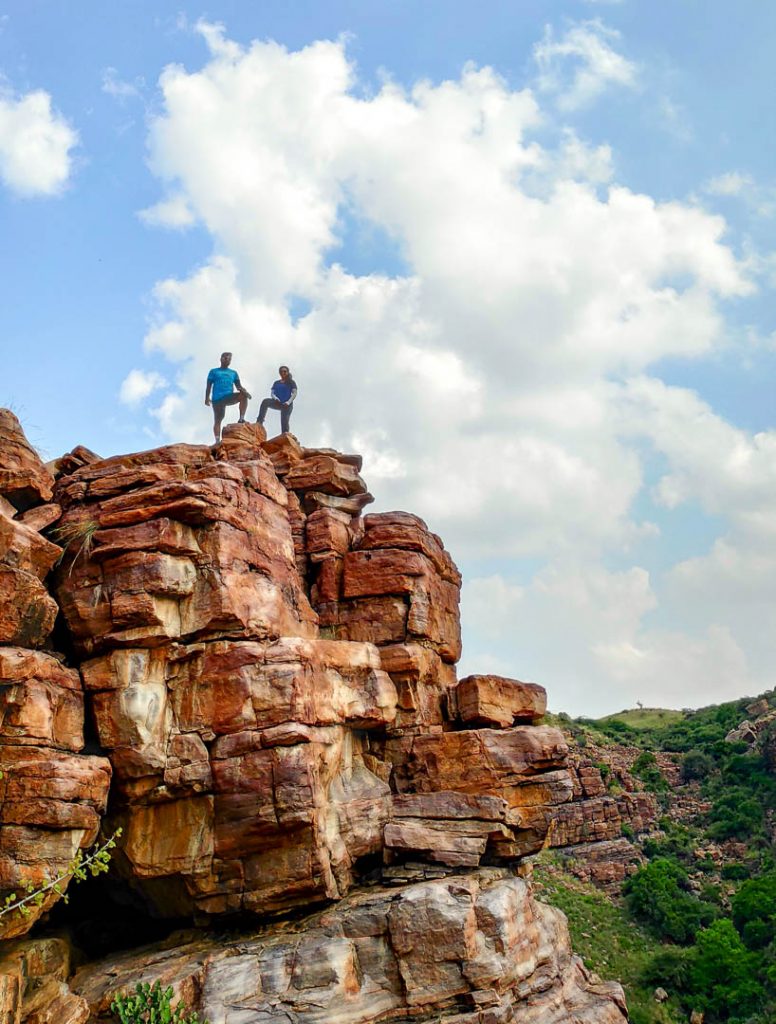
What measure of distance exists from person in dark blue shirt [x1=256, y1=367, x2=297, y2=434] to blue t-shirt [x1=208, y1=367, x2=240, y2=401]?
5.18 ft

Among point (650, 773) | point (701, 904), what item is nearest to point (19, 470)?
point (701, 904)

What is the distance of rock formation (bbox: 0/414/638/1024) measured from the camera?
16297 mm

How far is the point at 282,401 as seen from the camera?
85.7 ft

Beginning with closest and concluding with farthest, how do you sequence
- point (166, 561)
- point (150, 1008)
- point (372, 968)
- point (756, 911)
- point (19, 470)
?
point (150, 1008) → point (372, 968) → point (166, 561) → point (19, 470) → point (756, 911)

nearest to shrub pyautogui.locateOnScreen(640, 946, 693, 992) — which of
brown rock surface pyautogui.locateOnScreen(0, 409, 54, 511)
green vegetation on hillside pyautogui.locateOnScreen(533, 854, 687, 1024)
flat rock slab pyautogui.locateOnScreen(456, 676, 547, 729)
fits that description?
green vegetation on hillside pyautogui.locateOnScreen(533, 854, 687, 1024)

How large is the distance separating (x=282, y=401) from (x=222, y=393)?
2.16 meters

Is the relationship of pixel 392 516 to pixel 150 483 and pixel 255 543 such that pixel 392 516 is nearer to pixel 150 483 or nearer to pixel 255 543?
pixel 255 543

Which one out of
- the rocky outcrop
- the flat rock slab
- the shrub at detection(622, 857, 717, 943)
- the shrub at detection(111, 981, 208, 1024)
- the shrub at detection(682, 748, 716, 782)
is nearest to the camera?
the shrub at detection(111, 981, 208, 1024)

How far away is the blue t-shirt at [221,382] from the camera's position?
80.8 feet

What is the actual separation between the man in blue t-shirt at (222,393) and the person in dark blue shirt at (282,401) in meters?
1.23

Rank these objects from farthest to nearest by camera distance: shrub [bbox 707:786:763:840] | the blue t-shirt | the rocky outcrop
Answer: the rocky outcrop < shrub [bbox 707:786:763:840] < the blue t-shirt

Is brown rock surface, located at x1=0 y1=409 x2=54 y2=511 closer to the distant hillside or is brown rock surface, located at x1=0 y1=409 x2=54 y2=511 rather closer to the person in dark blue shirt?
the person in dark blue shirt

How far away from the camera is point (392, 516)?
23797mm

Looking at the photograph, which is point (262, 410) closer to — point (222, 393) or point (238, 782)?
point (222, 393)
